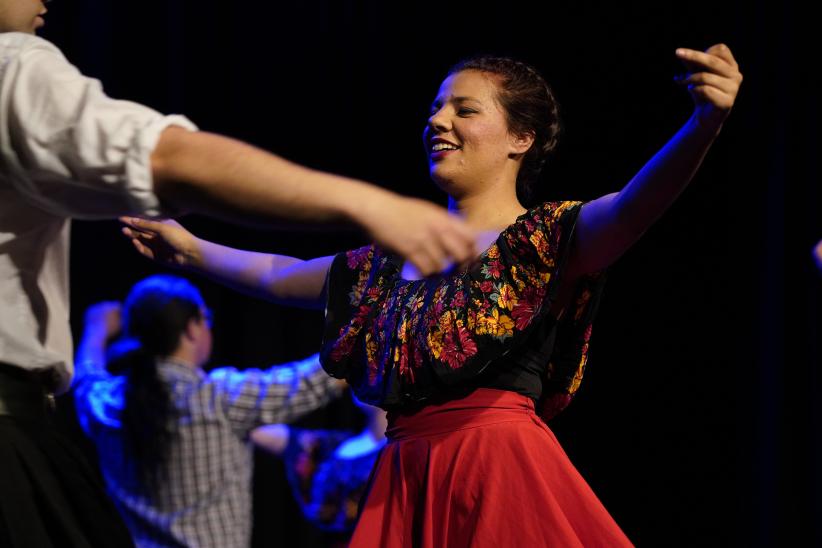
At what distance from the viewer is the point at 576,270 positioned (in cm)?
185

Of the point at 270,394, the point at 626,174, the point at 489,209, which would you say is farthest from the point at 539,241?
the point at 626,174

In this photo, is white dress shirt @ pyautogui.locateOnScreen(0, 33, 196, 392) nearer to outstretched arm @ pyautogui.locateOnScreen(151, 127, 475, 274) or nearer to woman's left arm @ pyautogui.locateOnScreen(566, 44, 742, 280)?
outstretched arm @ pyautogui.locateOnScreen(151, 127, 475, 274)

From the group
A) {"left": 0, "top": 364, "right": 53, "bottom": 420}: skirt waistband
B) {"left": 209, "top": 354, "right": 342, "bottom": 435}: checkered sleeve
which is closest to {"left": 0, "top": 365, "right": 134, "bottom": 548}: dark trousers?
{"left": 0, "top": 364, "right": 53, "bottom": 420}: skirt waistband

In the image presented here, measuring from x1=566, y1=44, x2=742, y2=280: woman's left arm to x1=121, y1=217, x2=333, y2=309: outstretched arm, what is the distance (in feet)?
2.02

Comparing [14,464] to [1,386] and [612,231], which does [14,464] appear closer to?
[1,386]

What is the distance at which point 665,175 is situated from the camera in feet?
5.12

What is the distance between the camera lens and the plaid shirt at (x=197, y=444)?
3.00m

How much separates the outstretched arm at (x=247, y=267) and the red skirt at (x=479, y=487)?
445 millimetres

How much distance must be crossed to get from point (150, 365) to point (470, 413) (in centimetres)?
156

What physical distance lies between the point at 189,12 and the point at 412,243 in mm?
3474

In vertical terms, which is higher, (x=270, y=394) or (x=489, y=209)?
(x=489, y=209)

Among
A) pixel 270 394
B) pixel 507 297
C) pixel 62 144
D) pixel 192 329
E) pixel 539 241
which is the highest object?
pixel 62 144

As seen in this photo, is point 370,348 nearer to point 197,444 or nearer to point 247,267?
point 247,267

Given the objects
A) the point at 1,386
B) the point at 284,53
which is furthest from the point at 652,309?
the point at 1,386
